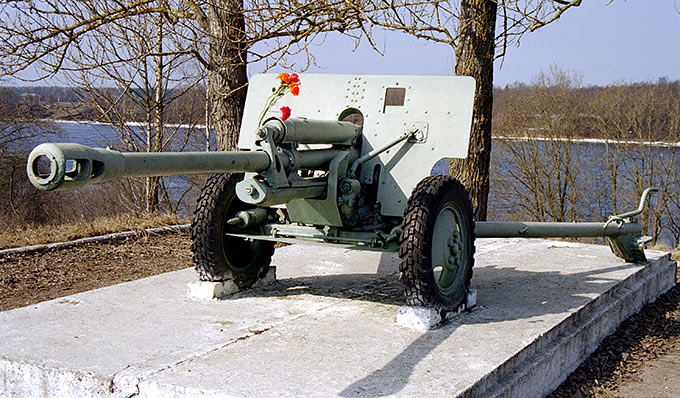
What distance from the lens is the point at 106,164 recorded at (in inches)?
120

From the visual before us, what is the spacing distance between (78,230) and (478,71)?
179 inches

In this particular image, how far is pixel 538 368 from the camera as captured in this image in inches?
162

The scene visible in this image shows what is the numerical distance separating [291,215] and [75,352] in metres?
1.60

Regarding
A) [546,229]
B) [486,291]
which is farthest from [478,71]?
[486,291]

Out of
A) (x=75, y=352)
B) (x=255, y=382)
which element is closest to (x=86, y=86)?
(x=75, y=352)

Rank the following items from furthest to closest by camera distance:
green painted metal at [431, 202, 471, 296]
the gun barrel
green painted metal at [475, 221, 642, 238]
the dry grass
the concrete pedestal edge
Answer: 1. the dry grass
2. green painted metal at [475, 221, 642, 238]
3. green painted metal at [431, 202, 471, 296]
4. the concrete pedestal edge
5. the gun barrel

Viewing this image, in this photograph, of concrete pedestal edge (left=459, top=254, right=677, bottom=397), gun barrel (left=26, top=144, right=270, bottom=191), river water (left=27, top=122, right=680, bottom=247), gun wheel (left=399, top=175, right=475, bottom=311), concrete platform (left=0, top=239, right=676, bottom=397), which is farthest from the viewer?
river water (left=27, top=122, right=680, bottom=247)

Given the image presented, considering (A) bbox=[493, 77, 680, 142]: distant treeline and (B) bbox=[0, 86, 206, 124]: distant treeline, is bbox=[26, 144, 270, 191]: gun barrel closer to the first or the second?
(B) bbox=[0, 86, 206, 124]: distant treeline

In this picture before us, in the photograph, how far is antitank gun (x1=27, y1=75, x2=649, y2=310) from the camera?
4.29m

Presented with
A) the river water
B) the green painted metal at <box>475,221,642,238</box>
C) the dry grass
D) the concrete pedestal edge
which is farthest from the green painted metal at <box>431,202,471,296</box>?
the river water

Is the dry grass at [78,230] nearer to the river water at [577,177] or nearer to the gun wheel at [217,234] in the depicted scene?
the gun wheel at [217,234]

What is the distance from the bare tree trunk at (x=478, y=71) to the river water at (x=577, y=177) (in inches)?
482

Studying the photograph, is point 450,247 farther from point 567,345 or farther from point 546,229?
point 546,229

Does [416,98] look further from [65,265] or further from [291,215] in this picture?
[65,265]
